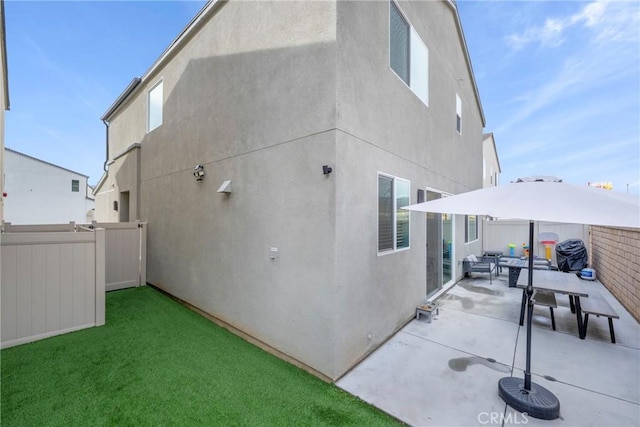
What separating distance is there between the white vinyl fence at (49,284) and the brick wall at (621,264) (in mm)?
10328

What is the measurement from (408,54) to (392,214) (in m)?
3.25

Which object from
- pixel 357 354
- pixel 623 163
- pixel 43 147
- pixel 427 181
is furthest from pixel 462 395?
pixel 43 147

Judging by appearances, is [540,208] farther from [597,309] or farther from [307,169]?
[597,309]

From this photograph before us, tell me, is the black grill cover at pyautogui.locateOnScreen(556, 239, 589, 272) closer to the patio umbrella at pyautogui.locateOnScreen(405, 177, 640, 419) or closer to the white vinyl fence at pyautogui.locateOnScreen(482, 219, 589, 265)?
the white vinyl fence at pyautogui.locateOnScreen(482, 219, 589, 265)

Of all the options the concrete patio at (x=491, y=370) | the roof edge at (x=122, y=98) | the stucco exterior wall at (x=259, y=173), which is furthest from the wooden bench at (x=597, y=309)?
the roof edge at (x=122, y=98)

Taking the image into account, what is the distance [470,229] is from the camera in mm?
9727

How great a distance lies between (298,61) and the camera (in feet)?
11.9

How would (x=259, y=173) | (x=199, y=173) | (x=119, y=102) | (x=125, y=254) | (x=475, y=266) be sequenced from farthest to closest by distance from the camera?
(x=119, y=102)
(x=475, y=266)
(x=125, y=254)
(x=199, y=173)
(x=259, y=173)

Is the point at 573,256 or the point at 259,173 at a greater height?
the point at 259,173

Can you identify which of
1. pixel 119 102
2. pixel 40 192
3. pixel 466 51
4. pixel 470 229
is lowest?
pixel 470 229

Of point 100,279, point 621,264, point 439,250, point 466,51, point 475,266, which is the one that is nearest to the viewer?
point 100,279

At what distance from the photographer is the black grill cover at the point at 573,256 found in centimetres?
938

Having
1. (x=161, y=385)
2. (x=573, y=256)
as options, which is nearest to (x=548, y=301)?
(x=573, y=256)

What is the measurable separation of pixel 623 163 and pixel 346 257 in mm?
20982
